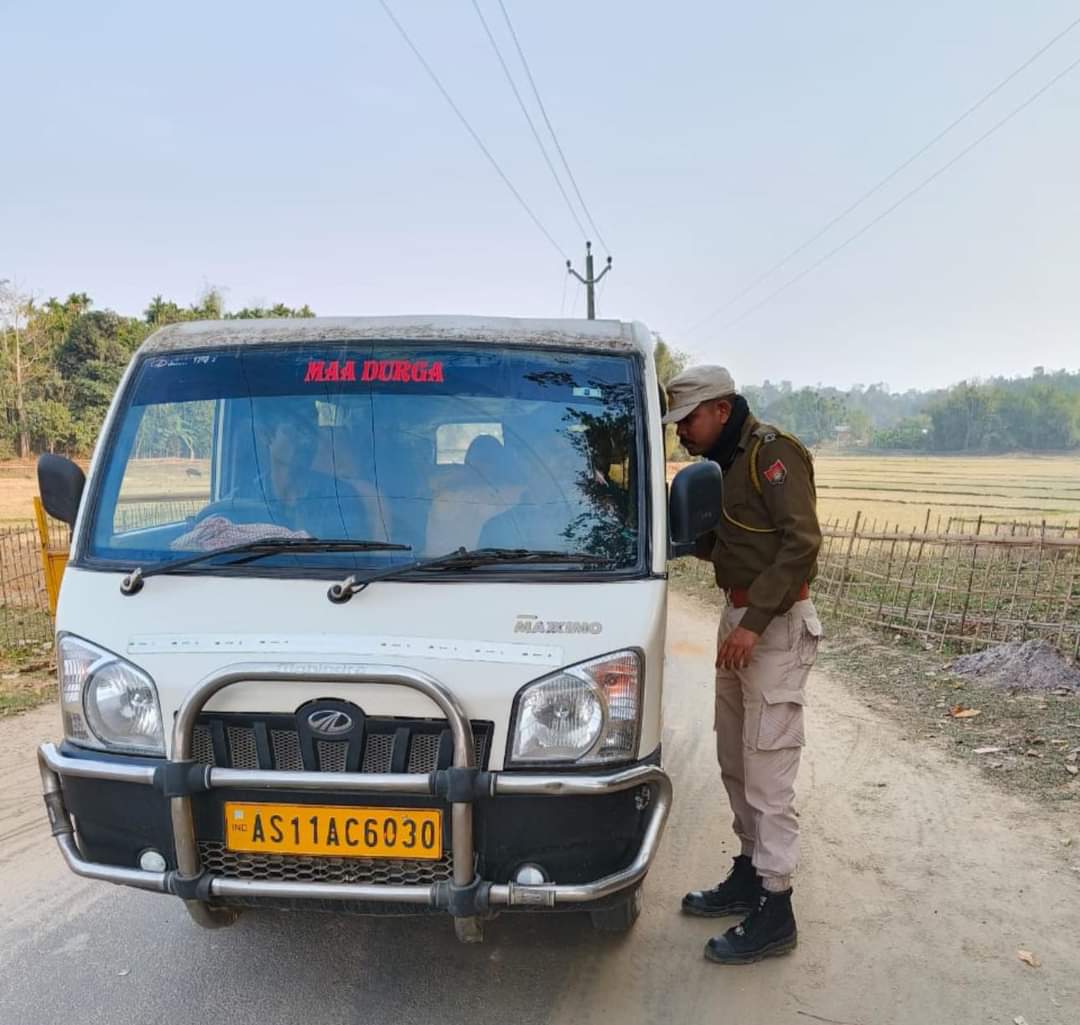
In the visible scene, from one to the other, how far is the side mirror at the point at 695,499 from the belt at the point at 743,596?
1.47 ft

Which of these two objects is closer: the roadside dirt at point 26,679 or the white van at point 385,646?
the white van at point 385,646

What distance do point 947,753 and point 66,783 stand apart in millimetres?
5164

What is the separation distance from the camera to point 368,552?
2795 millimetres

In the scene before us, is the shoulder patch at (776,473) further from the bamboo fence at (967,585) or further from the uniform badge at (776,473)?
the bamboo fence at (967,585)

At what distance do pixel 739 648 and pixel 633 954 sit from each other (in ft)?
4.04

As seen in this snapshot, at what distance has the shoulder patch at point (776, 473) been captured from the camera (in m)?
3.21

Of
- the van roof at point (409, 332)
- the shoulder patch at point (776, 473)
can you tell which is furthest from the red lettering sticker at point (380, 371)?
the shoulder patch at point (776, 473)

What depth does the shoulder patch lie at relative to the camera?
3.21 metres

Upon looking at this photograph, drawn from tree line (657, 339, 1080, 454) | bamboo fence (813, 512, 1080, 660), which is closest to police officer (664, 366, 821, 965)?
bamboo fence (813, 512, 1080, 660)

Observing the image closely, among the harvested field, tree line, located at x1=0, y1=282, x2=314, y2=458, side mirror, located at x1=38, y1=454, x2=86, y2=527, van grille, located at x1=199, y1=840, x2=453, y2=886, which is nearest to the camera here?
van grille, located at x1=199, y1=840, x2=453, y2=886

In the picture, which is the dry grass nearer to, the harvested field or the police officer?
the harvested field

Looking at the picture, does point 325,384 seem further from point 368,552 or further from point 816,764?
point 816,764

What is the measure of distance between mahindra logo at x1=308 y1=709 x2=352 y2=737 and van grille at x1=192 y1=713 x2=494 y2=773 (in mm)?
36

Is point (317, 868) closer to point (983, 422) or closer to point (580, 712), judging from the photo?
point (580, 712)
